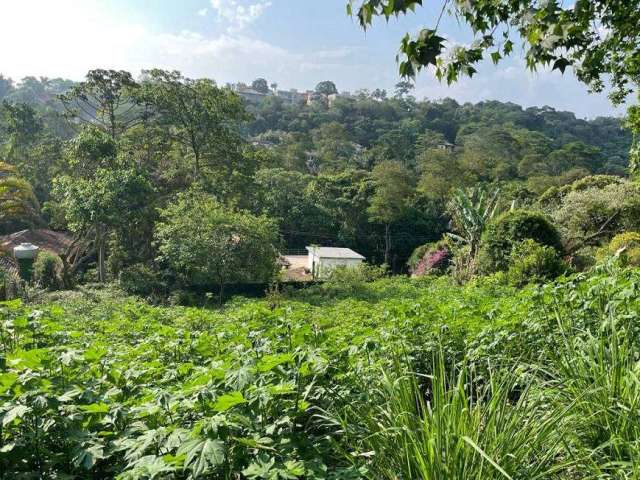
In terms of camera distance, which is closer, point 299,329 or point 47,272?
point 299,329

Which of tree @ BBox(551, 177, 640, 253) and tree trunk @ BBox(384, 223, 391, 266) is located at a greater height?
tree @ BBox(551, 177, 640, 253)

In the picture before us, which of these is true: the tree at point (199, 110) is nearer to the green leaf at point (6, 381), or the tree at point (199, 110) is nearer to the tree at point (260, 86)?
the green leaf at point (6, 381)

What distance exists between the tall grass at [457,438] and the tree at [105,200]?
48.6 feet

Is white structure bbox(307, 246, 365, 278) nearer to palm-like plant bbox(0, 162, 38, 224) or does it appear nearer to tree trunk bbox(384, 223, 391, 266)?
tree trunk bbox(384, 223, 391, 266)

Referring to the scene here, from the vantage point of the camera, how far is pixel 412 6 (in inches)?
89.4

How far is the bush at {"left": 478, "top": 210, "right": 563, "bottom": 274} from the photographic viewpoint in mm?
12930

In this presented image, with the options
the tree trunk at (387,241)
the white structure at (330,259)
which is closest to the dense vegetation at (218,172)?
the tree trunk at (387,241)

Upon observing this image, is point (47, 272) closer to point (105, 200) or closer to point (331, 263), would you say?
point (105, 200)

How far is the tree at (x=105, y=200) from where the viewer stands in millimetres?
15125

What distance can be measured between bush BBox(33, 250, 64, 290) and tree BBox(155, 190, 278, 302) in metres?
3.55

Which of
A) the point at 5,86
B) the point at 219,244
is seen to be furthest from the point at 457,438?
the point at 5,86

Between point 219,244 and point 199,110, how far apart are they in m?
7.25

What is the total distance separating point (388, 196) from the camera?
2622cm

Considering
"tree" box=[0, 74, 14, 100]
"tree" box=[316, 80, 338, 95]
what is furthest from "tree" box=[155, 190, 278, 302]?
"tree" box=[316, 80, 338, 95]
